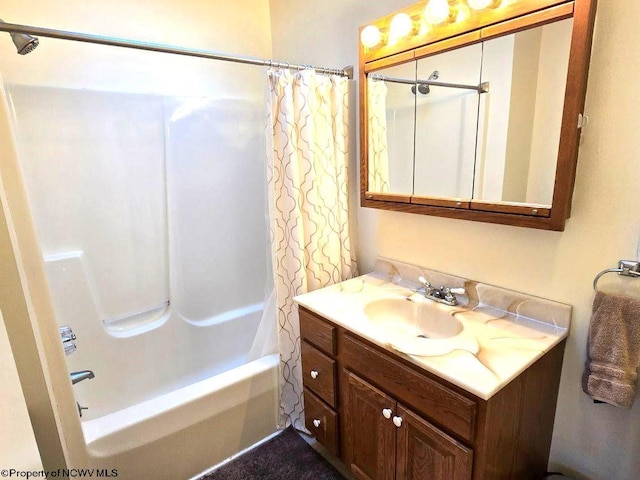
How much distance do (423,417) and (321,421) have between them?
24.5 inches

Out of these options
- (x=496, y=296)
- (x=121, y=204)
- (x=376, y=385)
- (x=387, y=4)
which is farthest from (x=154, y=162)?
(x=496, y=296)

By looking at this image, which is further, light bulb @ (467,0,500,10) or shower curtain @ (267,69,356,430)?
shower curtain @ (267,69,356,430)

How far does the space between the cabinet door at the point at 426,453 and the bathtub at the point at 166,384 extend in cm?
77

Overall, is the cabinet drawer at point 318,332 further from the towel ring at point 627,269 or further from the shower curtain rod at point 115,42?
the shower curtain rod at point 115,42

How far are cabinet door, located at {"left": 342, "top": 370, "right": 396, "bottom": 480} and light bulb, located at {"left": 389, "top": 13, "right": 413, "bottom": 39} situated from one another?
1302 millimetres

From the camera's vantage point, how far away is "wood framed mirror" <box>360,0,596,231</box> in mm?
→ 1018

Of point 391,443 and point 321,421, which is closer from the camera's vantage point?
point 391,443

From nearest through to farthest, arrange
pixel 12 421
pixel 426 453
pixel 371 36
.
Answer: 1. pixel 12 421
2. pixel 426 453
3. pixel 371 36

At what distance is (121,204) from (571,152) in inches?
82.9

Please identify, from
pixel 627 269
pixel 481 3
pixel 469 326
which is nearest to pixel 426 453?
pixel 469 326

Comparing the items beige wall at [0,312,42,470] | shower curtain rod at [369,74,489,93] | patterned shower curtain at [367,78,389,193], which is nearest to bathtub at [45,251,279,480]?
Result: beige wall at [0,312,42,470]

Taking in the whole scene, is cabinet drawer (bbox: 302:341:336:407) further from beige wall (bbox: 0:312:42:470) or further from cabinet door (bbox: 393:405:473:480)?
beige wall (bbox: 0:312:42:470)

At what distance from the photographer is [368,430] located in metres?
1.32

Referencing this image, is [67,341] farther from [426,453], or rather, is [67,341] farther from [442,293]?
[442,293]
